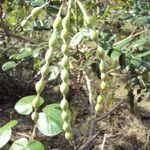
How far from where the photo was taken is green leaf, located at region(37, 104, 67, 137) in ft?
4.08

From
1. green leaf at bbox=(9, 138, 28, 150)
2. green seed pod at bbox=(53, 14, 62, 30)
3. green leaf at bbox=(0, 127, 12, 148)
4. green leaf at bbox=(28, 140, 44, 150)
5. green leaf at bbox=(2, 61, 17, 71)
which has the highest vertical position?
green seed pod at bbox=(53, 14, 62, 30)

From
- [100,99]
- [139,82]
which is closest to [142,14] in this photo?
[139,82]

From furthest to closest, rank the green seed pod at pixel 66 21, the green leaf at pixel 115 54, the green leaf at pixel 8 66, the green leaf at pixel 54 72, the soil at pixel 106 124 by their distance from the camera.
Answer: the soil at pixel 106 124, the green leaf at pixel 8 66, the green leaf at pixel 54 72, the green leaf at pixel 115 54, the green seed pod at pixel 66 21

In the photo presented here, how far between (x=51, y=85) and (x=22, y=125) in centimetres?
64

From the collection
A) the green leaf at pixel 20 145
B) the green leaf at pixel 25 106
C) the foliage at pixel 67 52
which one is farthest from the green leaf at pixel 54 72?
the green leaf at pixel 20 145

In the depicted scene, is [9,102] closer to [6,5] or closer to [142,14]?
[6,5]

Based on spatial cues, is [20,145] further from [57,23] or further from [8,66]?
[8,66]

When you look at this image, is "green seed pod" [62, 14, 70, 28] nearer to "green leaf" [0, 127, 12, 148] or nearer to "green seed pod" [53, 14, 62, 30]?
"green seed pod" [53, 14, 62, 30]

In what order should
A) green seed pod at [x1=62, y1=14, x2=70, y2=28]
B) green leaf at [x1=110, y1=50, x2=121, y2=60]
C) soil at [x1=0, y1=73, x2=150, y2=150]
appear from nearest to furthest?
green seed pod at [x1=62, y1=14, x2=70, y2=28], green leaf at [x1=110, y1=50, x2=121, y2=60], soil at [x1=0, y1=73, x2=150, y2=150]

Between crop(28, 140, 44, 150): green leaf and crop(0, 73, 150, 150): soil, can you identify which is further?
crop(0, 73, 150, 150): soil

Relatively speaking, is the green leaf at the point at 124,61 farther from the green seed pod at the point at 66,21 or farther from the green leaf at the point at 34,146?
the green seed pod at the point at 66,21

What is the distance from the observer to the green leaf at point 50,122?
4.08 ft

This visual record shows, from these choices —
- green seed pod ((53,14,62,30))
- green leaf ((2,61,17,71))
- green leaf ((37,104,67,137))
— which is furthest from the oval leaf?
green leaf ((2,61,17,71))

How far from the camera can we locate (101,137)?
11.4ft
